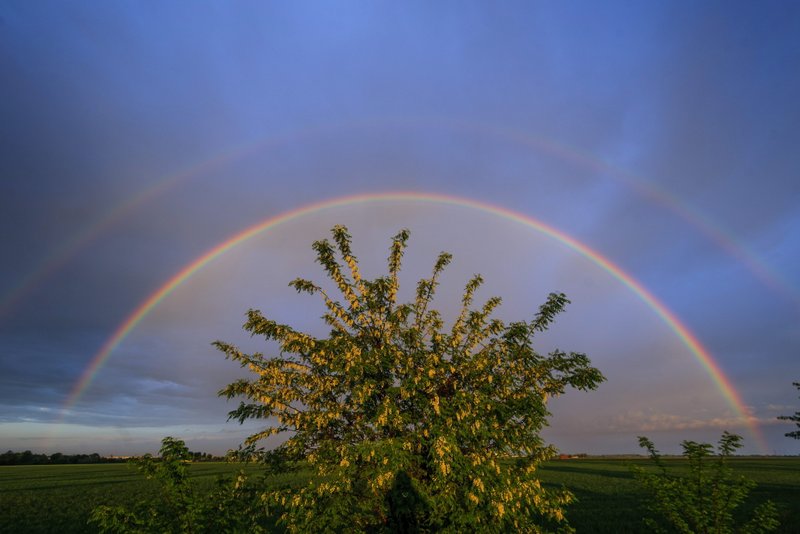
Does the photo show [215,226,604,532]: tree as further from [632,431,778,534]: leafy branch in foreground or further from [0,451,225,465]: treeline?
[0,451,225,465]: treeline

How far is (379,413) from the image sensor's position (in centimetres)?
738

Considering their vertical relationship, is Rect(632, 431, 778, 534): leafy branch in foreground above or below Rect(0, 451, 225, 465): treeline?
below

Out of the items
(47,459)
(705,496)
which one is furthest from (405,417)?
(47,459)

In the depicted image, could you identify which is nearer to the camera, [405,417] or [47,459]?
[405,417]

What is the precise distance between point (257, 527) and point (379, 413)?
2556mm

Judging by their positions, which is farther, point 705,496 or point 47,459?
point 47,459

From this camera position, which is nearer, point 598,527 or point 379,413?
point 379,413

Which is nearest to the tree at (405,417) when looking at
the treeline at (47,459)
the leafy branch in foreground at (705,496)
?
the leafy branch in foreground at (705,496)

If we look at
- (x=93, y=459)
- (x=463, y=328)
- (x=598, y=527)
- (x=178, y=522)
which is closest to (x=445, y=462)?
(x=463, y=328)

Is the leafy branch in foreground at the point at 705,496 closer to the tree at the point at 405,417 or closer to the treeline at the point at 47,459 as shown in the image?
the tree at the point at 405,417

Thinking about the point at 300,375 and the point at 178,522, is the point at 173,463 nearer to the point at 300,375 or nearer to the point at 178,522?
the point at 178,522

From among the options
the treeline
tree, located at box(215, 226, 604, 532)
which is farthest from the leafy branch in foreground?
the treeline

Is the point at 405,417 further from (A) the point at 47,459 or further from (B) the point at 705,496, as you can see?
(A) the point at 47,459

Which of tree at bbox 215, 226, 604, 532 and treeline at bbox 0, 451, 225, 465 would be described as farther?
treeline at bbox 0, 451, 225, 465
